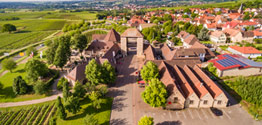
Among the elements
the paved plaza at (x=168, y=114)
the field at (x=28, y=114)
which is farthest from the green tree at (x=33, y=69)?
the paved plaza at (x=168, y=114)

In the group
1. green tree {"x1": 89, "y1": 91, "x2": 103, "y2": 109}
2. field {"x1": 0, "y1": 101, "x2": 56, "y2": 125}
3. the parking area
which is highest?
green tree {"x1": 89, "y1": 91, "x2": 103, "y2": 109}

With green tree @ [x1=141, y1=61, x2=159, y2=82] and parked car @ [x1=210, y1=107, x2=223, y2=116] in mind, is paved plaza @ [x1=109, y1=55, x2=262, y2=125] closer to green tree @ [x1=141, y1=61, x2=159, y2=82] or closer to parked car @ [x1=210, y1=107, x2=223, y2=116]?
parked car @ [x1=210, y1=107, x2=223, y2=116]

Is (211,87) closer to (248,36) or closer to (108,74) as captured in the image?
(108,74)

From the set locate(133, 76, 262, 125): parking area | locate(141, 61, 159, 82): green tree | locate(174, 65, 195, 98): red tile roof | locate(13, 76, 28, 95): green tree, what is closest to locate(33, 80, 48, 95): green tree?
locate(13, 76, 28, 95): green tree

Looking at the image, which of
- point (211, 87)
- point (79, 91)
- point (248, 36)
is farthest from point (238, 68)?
point (79, 91)

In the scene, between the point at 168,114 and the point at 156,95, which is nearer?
the point at 156,95

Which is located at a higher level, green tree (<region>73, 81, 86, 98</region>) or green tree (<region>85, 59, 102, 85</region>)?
green tree (<region>85, 59, 102, 85</region>)
